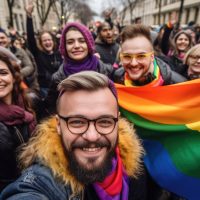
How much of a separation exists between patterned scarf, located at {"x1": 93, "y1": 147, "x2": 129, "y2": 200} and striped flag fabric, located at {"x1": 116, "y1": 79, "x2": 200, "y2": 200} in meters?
0.61

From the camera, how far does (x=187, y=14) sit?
1566 inches

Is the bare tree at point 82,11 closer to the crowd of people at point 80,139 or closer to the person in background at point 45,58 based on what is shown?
the person in background at point 45,58

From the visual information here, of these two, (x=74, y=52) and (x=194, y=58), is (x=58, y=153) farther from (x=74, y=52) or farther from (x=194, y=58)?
(x=194, y=58)

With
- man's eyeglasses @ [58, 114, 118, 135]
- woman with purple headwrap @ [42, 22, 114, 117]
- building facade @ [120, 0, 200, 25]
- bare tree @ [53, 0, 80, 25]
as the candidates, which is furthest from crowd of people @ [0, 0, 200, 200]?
bare tree @ [53, 0, 80, 25]

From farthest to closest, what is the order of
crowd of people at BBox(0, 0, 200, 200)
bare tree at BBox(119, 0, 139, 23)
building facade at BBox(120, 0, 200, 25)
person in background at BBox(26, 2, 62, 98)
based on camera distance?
bare tree at BBox(119, 0, 139, 23) → building facade at BBox(120, 0, 200, 25) → person in background at BBox(26, 2, 62, 98) → crowd of people at BBox(0, 0, 200, 200)

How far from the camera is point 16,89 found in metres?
2.48

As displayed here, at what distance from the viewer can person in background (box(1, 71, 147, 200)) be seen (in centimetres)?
151

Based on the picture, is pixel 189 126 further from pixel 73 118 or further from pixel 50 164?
pixel 50 164

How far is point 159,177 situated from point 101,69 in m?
1.69

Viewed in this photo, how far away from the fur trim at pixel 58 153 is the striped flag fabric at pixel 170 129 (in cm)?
47

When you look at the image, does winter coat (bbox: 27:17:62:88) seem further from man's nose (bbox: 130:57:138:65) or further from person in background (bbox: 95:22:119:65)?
man's nose (bbox: 130:57:138:65)

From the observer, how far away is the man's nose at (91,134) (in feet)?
5.06

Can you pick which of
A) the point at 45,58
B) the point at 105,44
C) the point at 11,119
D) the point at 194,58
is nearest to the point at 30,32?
the point at 45,58

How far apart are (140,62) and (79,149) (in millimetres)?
1400
